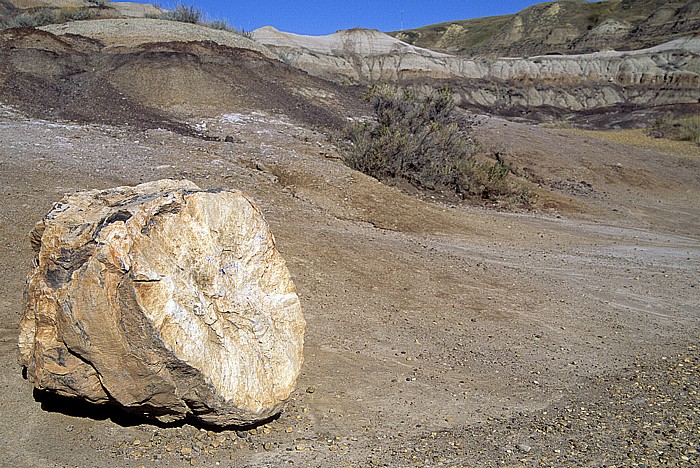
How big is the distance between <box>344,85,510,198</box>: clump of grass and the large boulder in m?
8.10

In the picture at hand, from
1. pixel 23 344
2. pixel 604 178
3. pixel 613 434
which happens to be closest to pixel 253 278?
pixel 23 344

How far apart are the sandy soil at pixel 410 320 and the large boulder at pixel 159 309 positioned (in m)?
0.39

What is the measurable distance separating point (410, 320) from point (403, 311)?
20cm

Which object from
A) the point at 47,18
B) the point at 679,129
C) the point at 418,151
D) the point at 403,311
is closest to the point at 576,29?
the point at 679,129

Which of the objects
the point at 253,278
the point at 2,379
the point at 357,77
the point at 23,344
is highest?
the point at 357,77

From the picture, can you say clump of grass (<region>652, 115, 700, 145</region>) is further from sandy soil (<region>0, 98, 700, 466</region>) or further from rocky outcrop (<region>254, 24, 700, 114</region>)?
rocky outcrop (<region>254, 24, 700, 114</region>)

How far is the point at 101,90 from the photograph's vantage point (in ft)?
44.2

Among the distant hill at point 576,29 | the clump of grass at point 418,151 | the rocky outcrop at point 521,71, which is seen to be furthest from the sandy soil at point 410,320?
the distant hill at point 576,29

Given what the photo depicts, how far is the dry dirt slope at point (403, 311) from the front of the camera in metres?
3.58

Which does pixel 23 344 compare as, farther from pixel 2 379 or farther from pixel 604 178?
pixel 604 178

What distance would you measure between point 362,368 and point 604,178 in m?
13.0

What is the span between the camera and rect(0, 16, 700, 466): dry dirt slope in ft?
11.7

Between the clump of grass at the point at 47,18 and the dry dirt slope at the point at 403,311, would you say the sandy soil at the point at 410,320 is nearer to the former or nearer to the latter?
the dry dirt slope at the point at 403,311

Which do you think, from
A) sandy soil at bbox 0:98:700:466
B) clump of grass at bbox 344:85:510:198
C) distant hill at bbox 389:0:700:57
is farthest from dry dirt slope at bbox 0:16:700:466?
distant hill at bbox 389:0:700:57
